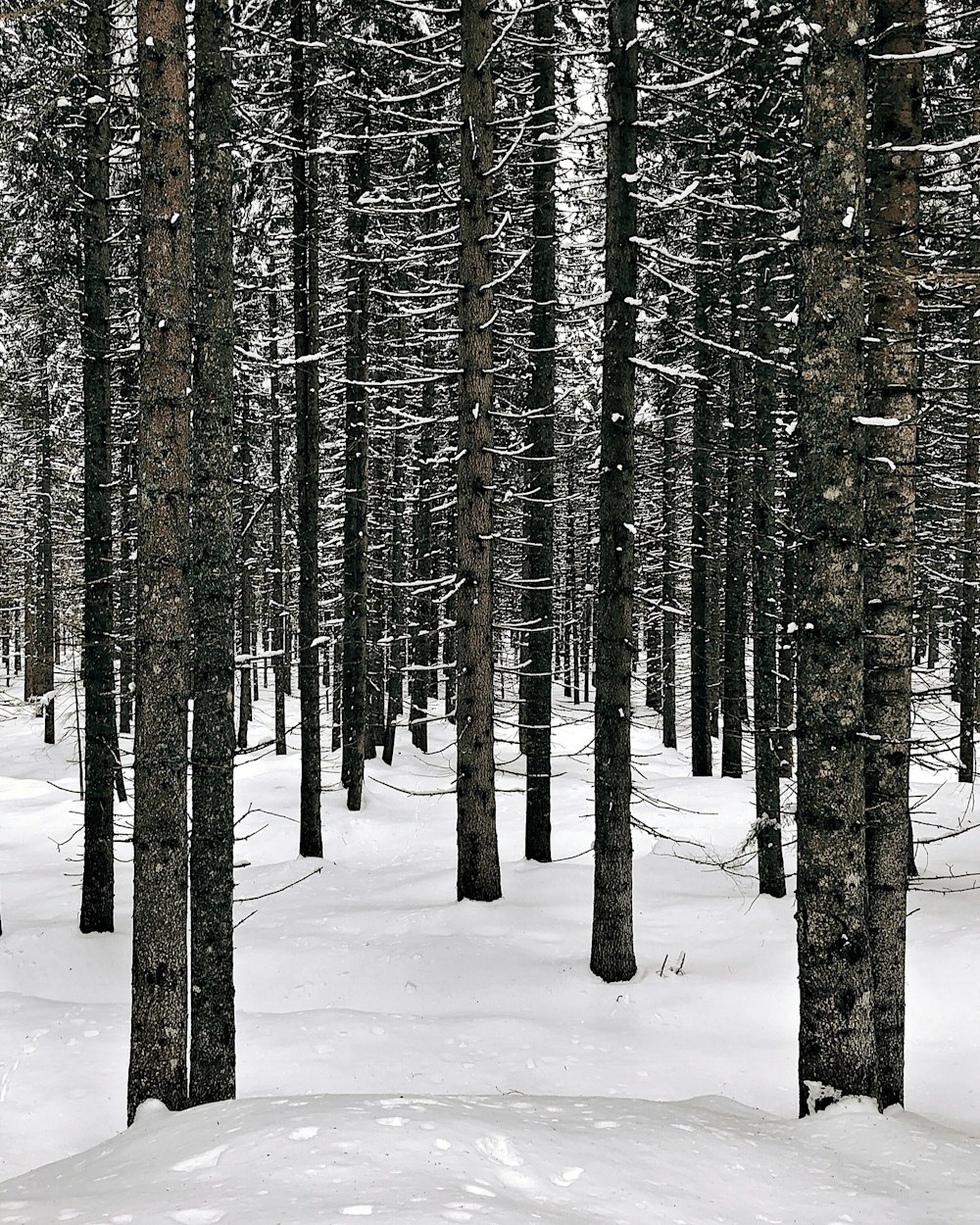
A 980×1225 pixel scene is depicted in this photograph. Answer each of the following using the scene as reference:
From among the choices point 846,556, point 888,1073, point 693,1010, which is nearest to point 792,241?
point 846,556

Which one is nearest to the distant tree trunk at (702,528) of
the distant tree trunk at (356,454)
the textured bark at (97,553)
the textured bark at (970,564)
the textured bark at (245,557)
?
the textured bark at (970,564)

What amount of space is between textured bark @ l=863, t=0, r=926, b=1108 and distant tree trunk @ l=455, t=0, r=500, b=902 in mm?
5148

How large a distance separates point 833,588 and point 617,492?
13.3 feet

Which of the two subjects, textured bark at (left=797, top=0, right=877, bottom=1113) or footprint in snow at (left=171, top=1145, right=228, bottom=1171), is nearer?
footprint in snow at (left=171, top=1145, right=228, bottom=1171)

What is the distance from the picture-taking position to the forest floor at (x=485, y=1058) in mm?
4301

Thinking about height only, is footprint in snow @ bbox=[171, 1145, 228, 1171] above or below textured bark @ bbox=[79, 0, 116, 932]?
Answer: below

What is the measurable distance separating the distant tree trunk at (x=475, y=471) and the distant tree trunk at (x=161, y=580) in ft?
17.8

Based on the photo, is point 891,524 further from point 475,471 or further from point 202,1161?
point 202,1161

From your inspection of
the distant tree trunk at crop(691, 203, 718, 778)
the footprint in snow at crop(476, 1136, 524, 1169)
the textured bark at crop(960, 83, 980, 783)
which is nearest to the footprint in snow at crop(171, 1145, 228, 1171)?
the footprint in snow at crop(476, 1136, 524, 1169)

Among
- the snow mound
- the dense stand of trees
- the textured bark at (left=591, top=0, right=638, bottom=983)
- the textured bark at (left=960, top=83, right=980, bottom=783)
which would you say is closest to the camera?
the snow mound

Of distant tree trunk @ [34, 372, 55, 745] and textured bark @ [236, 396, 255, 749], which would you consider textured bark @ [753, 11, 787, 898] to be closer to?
textured bark @ [236, 396, 255, 749]

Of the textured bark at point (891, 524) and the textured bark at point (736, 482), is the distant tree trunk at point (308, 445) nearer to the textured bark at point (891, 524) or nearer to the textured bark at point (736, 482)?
the textured bark at point (736, 482)

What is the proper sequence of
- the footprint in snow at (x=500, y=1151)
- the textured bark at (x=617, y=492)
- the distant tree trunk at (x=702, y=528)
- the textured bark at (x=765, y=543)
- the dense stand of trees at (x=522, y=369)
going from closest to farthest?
the footprint in snow at (x=500, y=1151), the dense stand of trees at (x=522, y=369), the textured bark at (x=617, y=492), the textured bark at (x=765, y=543), the distant tree trunk at (x=702, y=528)

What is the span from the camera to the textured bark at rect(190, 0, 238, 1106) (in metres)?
6.53
